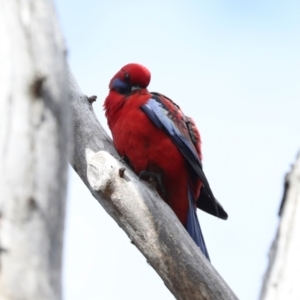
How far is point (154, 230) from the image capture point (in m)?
4.32

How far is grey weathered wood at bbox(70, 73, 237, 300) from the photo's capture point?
163 inches

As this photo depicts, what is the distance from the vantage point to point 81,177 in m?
4.86

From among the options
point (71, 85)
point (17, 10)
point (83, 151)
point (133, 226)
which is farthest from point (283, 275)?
point (71, 85)

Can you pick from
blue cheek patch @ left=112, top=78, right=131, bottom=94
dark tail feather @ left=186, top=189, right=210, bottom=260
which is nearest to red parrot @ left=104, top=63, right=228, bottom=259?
dark tail feather @ left=186, top=189, right=210, bottom=260

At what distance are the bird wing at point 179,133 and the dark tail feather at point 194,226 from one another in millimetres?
142

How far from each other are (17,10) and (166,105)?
3.39m

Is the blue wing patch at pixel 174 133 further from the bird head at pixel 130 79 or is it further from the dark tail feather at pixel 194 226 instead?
the bird head at pixel 130 79

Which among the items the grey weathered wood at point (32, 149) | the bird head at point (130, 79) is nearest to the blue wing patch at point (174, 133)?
the bird head at point (130, 79)

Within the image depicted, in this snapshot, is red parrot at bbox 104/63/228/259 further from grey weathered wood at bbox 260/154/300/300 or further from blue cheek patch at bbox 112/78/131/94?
grey weathered wood at bbox 260/154/300/300

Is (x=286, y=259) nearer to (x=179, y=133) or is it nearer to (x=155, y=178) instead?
(x=155, y=178)

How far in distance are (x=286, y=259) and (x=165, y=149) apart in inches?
134

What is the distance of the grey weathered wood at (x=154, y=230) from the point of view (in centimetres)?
414

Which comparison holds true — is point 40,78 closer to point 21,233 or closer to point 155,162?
point 21,233

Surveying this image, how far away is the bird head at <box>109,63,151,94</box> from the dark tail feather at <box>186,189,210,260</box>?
997 mm
